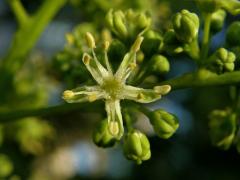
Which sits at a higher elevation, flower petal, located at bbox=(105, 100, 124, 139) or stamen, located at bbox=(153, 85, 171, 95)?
stamen, located at bbox=(153, 85, 171, 95)

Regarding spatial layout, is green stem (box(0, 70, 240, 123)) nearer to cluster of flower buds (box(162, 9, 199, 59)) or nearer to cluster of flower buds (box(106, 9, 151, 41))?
cluster of flower buds (box(162, 9, 199, 59))

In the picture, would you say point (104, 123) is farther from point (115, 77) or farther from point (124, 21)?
point (124, 21)

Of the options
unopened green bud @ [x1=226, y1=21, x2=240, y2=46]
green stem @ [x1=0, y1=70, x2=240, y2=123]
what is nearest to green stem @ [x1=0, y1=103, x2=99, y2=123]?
green stem @ [x1=0, y1=70, x2=240, y2=123]

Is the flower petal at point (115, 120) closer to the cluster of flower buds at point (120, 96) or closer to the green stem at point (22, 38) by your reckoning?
the cluster of flower buds at point (120, 96)

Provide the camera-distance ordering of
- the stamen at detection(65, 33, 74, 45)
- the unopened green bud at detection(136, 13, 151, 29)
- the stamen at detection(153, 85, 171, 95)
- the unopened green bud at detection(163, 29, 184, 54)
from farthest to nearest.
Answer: the stamen at detection(65, 33, 74, 45) → the unopened green bud at detection(136, 13, 151, 29) → the unopened green bud at detection(163, 29, 184, 54) → the stamen at detection(153, 85, 171, 95)

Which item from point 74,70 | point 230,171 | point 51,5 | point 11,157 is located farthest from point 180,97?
point 74,70

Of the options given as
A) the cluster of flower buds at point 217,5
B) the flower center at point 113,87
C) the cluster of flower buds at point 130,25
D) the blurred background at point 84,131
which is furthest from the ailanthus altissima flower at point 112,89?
the blurred background at point 84,131
